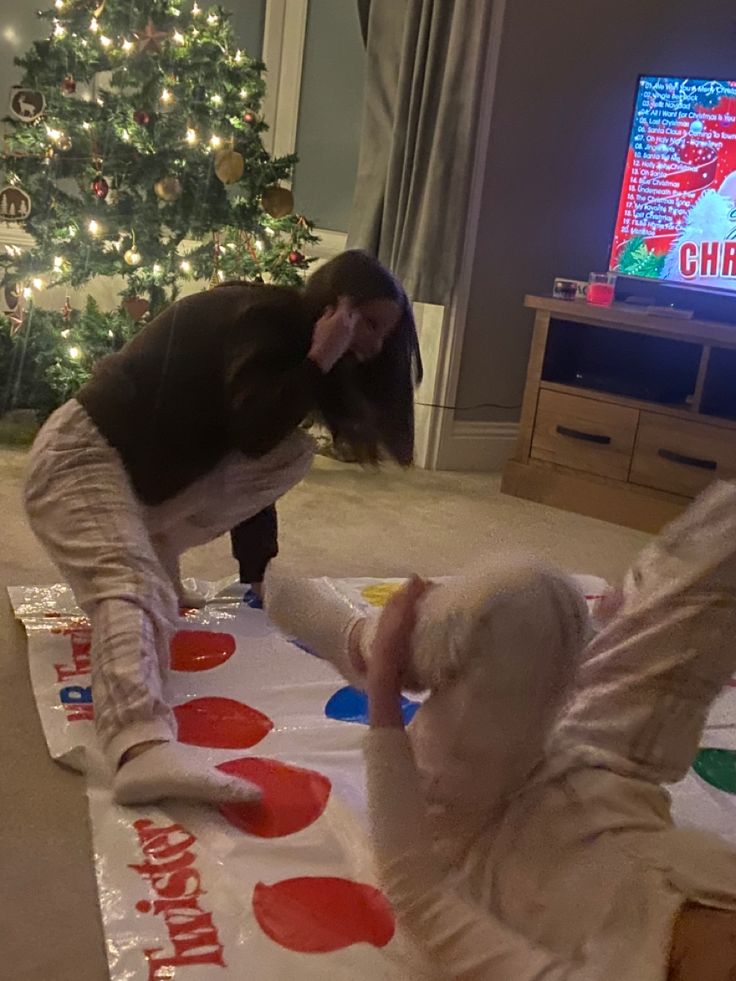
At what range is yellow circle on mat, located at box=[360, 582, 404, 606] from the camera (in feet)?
7.24

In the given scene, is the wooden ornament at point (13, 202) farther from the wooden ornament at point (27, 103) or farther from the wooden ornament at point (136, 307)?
the wooden ornament at point (136, 307)

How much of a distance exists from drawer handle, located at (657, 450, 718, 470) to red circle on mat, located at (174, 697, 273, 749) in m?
1.65

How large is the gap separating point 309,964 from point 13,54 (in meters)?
3.31

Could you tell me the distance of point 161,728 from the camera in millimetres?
1505

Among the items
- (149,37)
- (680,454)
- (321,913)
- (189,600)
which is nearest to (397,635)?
(321,913)

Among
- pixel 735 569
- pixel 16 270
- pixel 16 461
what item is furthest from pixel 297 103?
pixel 735 569

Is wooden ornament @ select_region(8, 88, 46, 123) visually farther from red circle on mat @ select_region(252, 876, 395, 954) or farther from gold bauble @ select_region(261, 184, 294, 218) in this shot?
red circle on mat @ select_region(252, 876, 395, 954)

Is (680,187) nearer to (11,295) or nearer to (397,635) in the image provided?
(11,295)

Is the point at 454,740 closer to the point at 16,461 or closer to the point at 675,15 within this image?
the point at 16,461

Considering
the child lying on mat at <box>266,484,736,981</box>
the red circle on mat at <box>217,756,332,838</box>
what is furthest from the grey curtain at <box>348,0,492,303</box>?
the child lying on mat at <box>266,484,736,981</box>

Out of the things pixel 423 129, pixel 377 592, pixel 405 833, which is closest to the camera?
pixel 405 833

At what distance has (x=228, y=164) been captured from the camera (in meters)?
3.00

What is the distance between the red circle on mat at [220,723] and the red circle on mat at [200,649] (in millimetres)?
124

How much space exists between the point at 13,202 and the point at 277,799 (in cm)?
218
